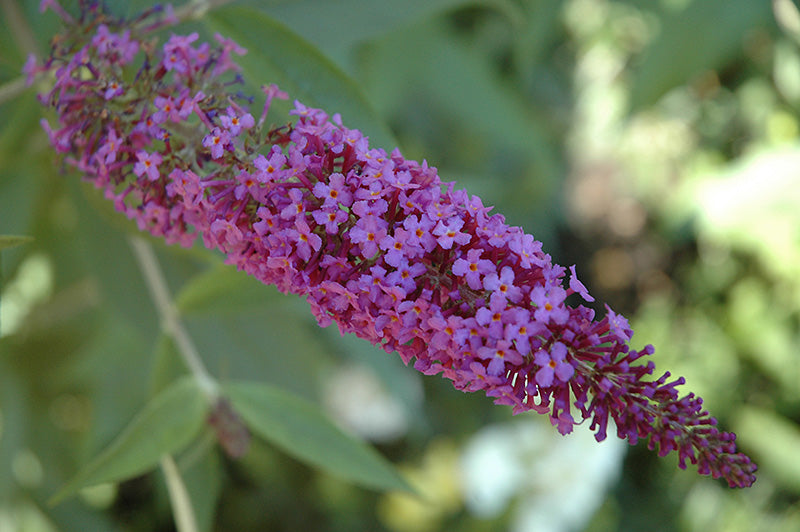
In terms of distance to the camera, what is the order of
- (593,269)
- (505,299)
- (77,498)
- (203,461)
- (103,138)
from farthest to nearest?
(593,269), (77,498), (203,461), (103,138), (505,299)

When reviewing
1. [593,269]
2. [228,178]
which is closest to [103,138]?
[228,178]

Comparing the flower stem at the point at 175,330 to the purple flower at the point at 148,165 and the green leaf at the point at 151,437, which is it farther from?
the purple flower at the point at 148,165

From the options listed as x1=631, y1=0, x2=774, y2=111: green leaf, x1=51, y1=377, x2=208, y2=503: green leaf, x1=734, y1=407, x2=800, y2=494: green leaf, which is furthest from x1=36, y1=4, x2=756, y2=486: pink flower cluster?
x1=734, y1=407, x2=800, y2=494: green leaf

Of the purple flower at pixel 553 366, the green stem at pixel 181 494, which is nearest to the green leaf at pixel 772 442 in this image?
the green stem at pixel 181 494

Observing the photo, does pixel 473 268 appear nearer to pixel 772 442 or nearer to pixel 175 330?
pixel 175 330

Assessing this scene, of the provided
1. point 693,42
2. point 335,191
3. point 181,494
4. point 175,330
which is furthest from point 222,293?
point 693,42

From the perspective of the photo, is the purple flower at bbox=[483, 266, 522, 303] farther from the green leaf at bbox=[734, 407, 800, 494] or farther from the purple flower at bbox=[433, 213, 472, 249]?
the green leaf at bbox=[734, 407, 800, 494]

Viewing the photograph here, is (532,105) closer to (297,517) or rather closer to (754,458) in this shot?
(754,458)
